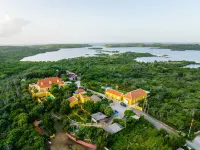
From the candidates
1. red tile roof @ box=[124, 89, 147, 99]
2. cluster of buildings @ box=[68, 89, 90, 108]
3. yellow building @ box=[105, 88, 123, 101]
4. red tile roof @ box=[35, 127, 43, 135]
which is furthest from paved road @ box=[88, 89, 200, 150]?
red tile roof @ box=[35, 127, 43, 135]

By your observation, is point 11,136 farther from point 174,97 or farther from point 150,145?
point 174,97

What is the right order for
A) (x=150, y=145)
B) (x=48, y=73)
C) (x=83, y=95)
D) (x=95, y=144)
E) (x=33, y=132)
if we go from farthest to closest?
(x=48, y=73), (x=83, y=95), (x=33, y=132), (x=95, y=144), (x=150, y=145)

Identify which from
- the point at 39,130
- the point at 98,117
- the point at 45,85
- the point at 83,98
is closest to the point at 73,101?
the point at 83,98

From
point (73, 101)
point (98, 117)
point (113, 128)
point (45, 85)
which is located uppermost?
point (45, 85)

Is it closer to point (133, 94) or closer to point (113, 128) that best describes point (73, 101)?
point (113, 128)

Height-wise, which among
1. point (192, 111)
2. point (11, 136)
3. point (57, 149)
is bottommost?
point (57, 149)

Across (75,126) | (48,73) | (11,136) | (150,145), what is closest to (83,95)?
(75,126)

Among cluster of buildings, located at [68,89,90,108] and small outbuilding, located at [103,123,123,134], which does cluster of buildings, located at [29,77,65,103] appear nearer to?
cluster of buildings, located at [68,89,90,108]

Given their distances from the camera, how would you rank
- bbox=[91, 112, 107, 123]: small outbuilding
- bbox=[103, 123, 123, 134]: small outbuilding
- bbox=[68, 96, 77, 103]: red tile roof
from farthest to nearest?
bbox=[68, 96, 77, 103]: red tile roof
bbox=[91, 112, 107, 123]: small outbuilding
bbox=[103, 123, 123, 134]: small outbuilding

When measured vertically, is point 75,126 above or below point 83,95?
below
